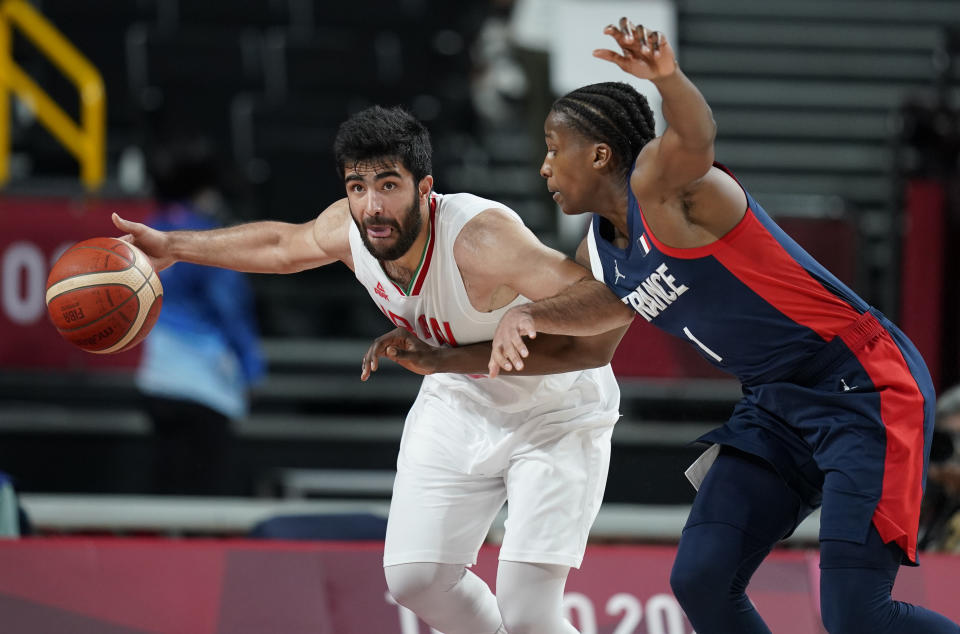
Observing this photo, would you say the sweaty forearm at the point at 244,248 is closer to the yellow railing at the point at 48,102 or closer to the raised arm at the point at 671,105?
the raised arm at the point at 671,105

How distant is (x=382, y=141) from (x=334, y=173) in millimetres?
4956

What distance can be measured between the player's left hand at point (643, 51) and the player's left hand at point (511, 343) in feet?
2.53

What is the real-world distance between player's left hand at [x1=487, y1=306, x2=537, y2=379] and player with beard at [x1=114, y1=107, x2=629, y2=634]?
293 mm

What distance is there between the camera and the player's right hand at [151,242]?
458 centimetres

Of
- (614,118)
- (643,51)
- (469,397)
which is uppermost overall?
(643,51)

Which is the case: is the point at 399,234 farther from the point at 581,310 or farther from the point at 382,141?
the point at 581,310

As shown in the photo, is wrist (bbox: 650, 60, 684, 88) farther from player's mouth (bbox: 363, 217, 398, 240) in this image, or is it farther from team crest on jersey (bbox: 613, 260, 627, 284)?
player's mouth (bbox: 363, 217, 398, 240)

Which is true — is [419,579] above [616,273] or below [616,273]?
below

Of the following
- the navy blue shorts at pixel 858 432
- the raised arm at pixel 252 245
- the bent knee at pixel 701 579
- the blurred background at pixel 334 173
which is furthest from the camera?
the blurred background at pixel 334 173

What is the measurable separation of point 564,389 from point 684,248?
91cm

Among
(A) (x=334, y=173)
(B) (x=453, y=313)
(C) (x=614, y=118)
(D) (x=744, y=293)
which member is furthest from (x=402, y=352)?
(A) (x=334, y=173)

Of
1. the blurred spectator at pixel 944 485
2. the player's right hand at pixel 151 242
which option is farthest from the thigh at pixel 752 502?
the player's right hand at pixel 151 242

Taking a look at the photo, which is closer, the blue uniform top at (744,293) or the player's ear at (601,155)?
the blue uniform top at (744,293)

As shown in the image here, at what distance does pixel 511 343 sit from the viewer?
12.2ft
